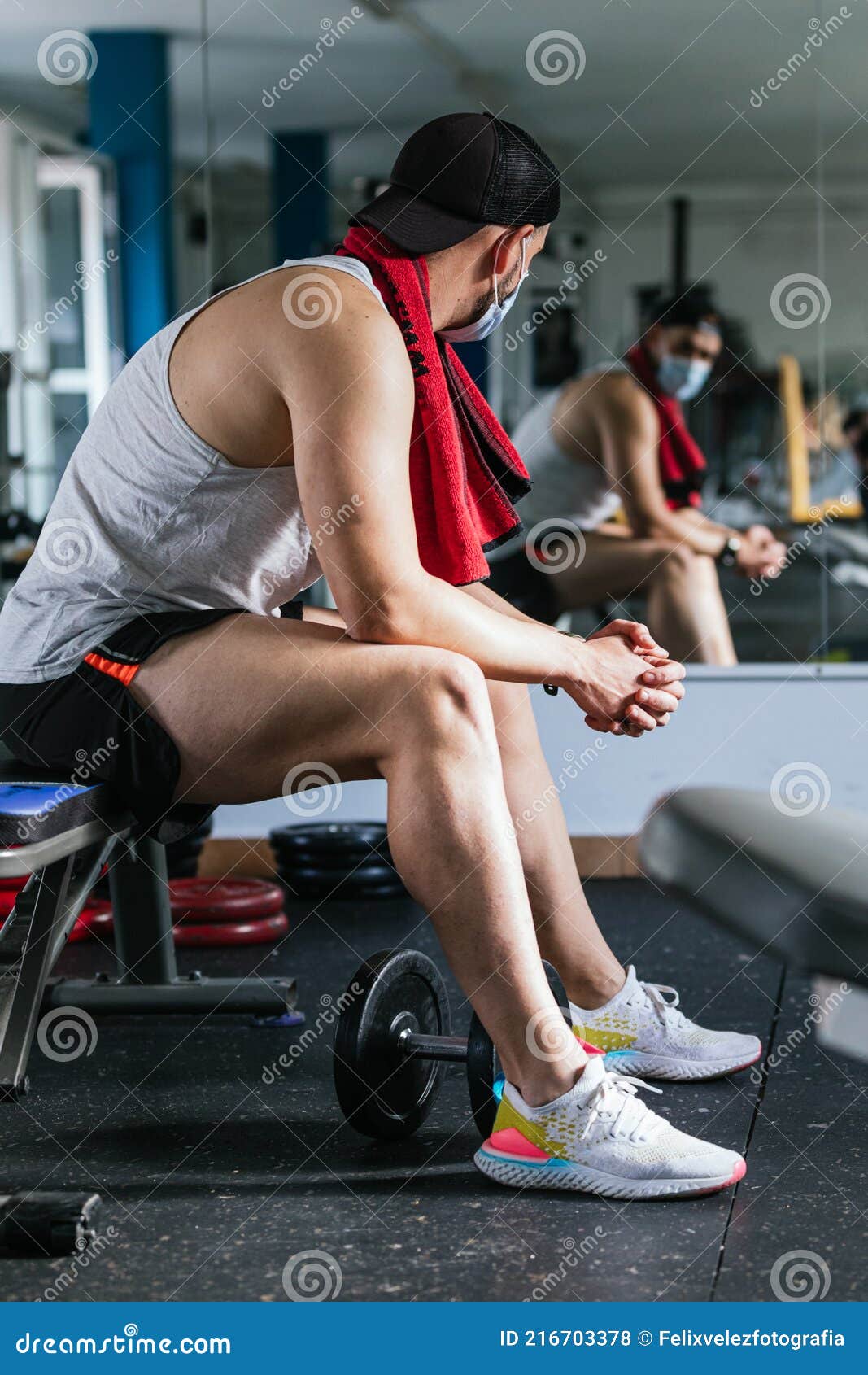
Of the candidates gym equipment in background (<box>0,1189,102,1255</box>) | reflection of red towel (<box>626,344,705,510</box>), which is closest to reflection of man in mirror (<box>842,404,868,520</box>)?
reflection of red towel (<box>626,344,705,510</box>)

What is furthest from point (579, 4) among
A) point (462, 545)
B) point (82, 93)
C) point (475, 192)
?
point (462, 545)

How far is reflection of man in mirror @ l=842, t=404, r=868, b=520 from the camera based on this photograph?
3236 millimetres

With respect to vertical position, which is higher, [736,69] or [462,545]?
[736,69]

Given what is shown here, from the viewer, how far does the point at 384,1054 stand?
1.70 metres

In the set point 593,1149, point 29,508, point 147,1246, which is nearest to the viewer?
point 147,1246

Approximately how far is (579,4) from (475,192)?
5.84ft

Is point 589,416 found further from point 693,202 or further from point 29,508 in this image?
point 29,508

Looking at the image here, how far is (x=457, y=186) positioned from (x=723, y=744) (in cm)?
193

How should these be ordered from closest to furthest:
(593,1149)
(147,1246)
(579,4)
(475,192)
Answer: (147,1246)
(593,1149)
(475,192)
(579,4)

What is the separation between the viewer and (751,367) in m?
3.20

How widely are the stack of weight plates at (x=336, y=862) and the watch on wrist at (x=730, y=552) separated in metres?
0.99

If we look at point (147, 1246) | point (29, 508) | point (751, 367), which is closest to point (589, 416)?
point (751, 367)

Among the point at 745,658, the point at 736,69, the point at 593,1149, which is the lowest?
the point at 593,1149

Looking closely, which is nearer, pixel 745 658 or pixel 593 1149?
pixel 593 1149
